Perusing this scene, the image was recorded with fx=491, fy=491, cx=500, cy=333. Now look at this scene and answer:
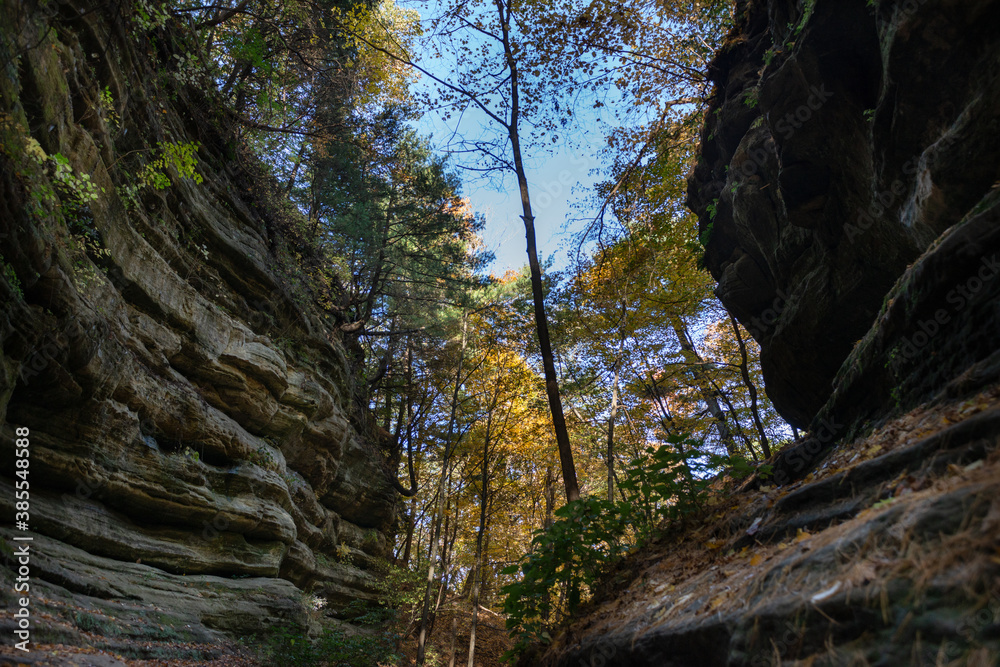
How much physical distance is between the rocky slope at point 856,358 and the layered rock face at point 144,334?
612 centimetres

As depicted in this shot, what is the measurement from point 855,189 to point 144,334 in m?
11.4

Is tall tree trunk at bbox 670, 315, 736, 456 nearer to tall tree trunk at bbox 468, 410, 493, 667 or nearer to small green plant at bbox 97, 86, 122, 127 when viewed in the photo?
tall tree trunk at bbox 468, 410, 493, 667

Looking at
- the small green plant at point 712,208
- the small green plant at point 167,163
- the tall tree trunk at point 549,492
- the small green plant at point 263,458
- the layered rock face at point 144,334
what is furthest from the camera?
the tall tree trunk at point 549,492

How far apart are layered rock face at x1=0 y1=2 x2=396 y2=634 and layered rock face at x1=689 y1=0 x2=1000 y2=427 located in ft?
28.1

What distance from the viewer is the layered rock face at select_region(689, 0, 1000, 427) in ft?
13.6

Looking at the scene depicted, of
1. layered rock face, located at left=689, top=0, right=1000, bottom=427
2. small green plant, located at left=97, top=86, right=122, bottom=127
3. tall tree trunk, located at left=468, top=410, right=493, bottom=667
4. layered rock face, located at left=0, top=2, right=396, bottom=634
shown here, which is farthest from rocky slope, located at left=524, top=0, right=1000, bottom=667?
small green plant, located at left=97, top=86, right=122, bottom=127

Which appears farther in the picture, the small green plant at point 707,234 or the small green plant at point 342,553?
the small green plant at point 342,553

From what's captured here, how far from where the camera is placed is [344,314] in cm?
1684

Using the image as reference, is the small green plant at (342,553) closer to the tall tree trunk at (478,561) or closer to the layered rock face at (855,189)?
the tall tree trunk at (478,561)

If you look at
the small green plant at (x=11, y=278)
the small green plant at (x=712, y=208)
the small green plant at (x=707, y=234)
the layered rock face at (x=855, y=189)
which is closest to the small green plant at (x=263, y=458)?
the small green plant at (x=11, y=278)

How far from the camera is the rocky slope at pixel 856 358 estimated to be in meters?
2.20

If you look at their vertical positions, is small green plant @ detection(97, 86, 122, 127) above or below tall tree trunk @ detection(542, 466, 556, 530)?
below

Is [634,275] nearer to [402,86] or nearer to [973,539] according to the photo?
[402,86]

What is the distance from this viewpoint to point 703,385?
15.2 meters
